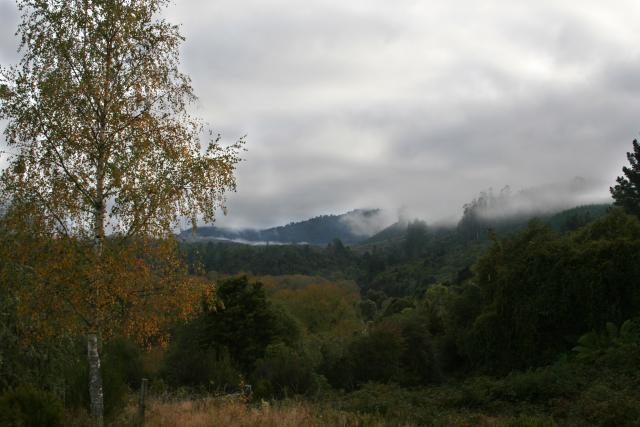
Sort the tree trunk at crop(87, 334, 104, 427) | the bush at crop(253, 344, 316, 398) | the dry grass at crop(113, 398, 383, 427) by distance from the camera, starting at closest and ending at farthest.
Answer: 1. the tree trunk at crop(87, 334, 104, 427)
2. the dry grass at crop(113, 398, 383, 427)
3. the bush at crop(253, 344, 316, 398)

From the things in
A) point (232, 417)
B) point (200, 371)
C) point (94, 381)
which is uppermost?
point (94, 381)

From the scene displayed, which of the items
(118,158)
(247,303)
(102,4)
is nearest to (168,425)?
(118,158)

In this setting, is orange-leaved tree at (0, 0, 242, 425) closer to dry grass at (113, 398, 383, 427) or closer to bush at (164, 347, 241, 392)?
dry grass at (113, 398, 383, 427)

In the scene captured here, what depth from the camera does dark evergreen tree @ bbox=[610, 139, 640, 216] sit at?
38.3m

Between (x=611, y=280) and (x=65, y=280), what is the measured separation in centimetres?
2156

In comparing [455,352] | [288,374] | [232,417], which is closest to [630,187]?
[455,352]

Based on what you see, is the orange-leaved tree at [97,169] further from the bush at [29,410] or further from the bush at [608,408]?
the bush at [608,408]

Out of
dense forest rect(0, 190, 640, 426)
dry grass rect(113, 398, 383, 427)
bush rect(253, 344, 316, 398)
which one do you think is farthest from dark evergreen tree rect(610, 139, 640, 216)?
dry grass rect(113, 398, 383, 427)

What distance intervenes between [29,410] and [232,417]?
3491 millimetres

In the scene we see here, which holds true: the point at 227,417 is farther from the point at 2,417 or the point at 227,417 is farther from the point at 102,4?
the point at 102,4

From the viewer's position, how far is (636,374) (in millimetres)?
15781

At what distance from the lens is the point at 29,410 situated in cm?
791

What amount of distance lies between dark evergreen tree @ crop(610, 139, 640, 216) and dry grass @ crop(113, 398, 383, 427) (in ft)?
116

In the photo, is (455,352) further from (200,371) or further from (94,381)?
(94,381)
